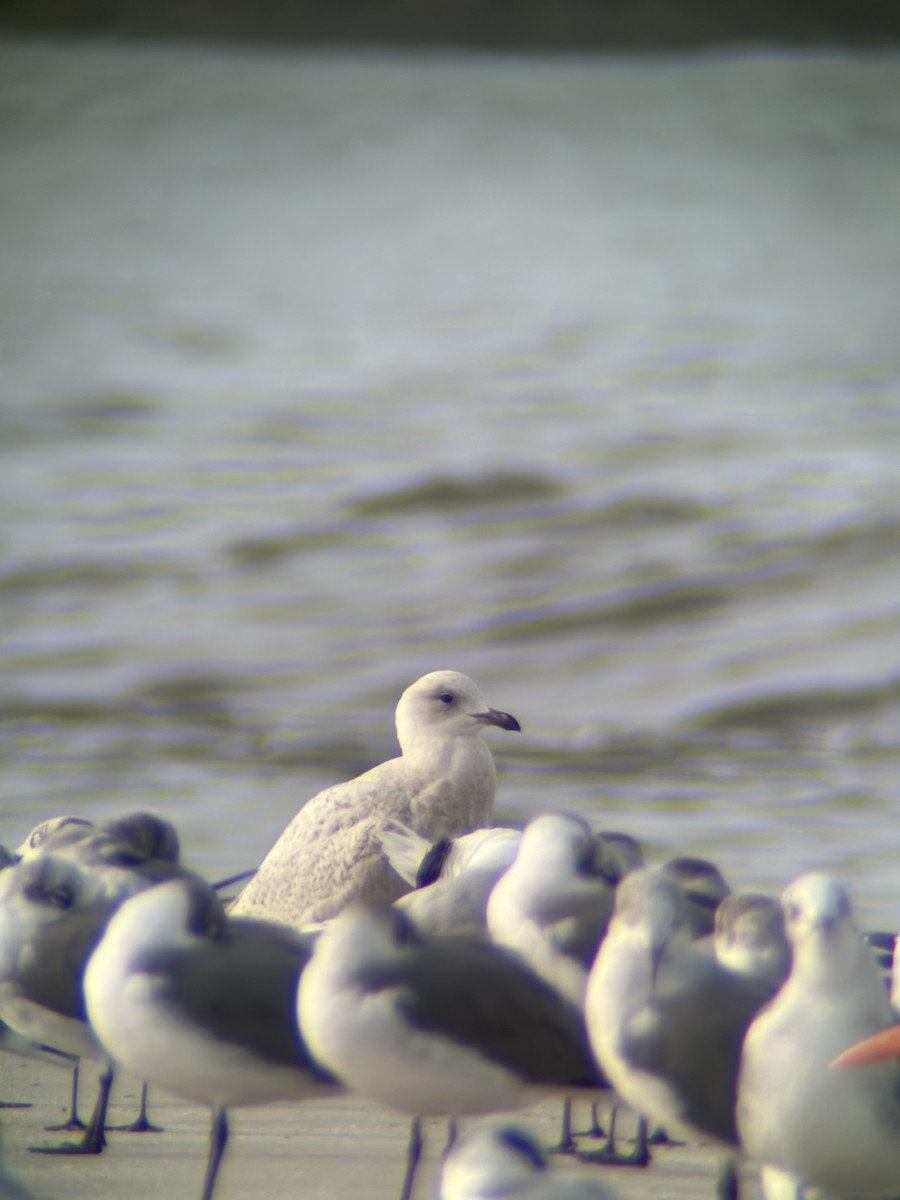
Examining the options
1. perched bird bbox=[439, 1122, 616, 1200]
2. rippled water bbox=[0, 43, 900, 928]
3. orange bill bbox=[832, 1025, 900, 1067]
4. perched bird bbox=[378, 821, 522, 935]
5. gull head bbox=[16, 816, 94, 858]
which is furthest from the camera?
rippled water bbox=[0, 43, 900, 928]

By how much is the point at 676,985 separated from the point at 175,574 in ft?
28.9

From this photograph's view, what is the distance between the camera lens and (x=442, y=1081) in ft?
9.48

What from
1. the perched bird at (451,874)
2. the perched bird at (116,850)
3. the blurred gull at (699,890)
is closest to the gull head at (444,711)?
the perched bird at (451,874)

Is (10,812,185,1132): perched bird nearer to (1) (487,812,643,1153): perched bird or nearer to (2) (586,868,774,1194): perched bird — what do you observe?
(1) (487,812,643,1153): perched bird

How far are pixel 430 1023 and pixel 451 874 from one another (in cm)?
77

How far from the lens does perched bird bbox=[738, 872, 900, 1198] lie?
2.59 meters

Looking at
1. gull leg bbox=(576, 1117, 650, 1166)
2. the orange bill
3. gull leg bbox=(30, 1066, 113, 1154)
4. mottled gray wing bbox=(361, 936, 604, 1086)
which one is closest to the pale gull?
gull leg bbox=(30, 1066, 113, 1154)

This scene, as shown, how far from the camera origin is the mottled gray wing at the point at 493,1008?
9.39 ft

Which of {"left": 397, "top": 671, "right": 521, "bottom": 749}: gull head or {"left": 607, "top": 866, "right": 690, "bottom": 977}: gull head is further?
{"left": 397, "top": 671, "right": 521, "bottom": 749}: gull head

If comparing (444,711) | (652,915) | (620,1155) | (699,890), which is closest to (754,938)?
(652,915)

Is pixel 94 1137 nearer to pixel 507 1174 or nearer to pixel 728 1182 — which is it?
pixel 728 1182

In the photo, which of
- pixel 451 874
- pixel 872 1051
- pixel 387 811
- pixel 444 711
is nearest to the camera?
pixel 872 1051

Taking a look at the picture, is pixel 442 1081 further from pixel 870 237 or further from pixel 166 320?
pixel 870 237

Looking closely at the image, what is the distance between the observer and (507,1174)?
2.25 metres
